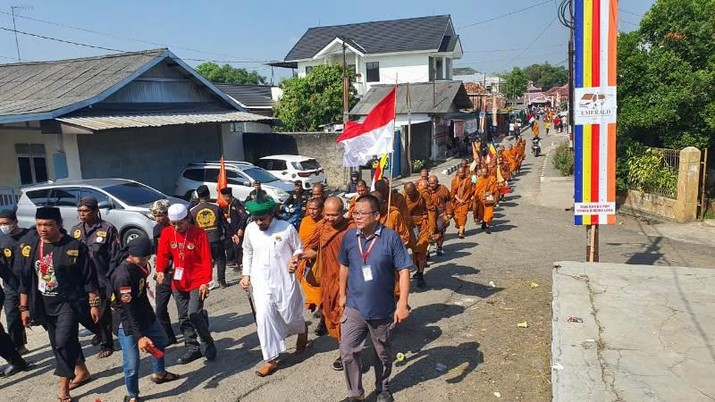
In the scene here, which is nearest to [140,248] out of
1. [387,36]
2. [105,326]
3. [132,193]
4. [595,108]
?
[105,326]

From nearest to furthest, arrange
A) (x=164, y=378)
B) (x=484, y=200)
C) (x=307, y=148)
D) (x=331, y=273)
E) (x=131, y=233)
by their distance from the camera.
A: 1. (x=164, y=378)
2. (x=331, y=273)
3. (x=131, y=233)
4. (x=484, y=200)
5. (x=307, y=148)

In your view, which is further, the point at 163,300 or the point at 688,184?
the point at 688,184

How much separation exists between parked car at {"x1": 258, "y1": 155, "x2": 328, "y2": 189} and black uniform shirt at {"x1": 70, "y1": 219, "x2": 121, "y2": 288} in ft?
42.3

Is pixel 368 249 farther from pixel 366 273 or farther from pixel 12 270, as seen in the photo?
pixel 12 270

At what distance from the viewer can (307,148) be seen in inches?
897

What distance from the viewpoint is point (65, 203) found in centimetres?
1177

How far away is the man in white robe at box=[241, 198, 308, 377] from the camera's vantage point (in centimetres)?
526

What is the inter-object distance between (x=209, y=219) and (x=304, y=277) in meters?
2.44

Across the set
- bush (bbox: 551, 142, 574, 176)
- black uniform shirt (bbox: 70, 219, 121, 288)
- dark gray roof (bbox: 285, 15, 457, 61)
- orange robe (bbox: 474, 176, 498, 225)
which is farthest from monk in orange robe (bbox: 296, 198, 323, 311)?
dark gray roof (bbox: 285, 15, 457, 61)

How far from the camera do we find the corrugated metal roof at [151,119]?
1409 cm

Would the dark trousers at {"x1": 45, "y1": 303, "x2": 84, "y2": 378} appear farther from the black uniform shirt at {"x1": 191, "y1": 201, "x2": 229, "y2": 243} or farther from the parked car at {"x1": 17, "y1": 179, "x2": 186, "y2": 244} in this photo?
the parked car at {"x1": 17, "y1": 179, "x2": 186, "y2": 244}

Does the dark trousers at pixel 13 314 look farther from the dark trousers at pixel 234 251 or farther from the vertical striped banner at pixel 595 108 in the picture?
the vertical striped banner at pixel 595 108

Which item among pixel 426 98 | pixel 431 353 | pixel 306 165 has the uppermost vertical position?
pixel 426 98

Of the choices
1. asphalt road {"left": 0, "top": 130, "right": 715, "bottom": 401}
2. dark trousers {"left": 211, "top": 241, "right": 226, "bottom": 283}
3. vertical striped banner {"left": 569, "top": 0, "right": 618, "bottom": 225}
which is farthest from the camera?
dark trousers {"left": 211, "top": 241, "right": 226, "bottom": 283}
